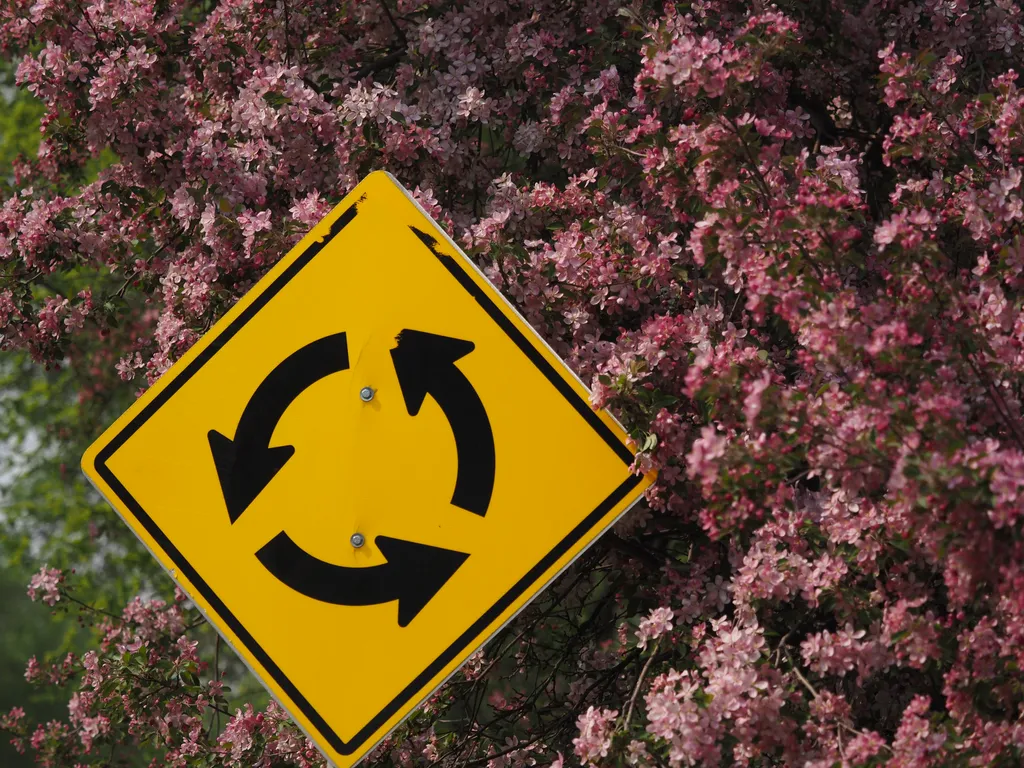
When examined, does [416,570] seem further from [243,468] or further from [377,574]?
[243,468]

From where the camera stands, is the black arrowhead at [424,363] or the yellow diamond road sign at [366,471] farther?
the black arrowhead at [424,363]

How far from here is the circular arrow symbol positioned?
109 inches

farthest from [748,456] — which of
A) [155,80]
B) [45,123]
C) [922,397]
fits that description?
[45,123]

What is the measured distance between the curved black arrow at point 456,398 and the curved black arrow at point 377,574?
0.15 meters

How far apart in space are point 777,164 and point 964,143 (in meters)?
0.55

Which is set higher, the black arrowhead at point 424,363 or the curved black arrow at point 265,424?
the curved black arrow at point 265,424

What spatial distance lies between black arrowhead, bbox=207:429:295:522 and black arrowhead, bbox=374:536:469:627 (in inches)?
14.2

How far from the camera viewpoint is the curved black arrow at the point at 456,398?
2.79 metres

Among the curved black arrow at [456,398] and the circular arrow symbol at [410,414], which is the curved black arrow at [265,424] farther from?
the curved black arrow at [456,398]

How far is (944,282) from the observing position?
2.44m

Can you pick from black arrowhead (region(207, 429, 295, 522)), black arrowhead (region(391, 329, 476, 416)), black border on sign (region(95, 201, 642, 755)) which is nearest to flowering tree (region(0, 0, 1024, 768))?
black border on sign (region(95, 201, 642, 755))

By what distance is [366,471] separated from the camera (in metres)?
2.82

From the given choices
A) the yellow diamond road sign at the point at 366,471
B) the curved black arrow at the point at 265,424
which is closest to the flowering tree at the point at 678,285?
the yellow diamond road sign at the point at 366,471

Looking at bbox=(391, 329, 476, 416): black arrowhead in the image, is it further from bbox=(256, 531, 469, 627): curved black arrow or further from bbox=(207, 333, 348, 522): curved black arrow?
bbox=(256, 531, 469, 627): curved black arrow
